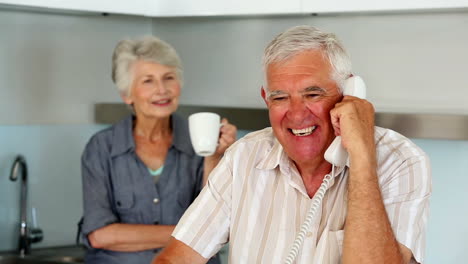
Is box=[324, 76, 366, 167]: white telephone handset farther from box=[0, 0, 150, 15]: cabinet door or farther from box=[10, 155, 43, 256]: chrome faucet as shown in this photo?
box=[10, 155, 43, 256]: chrome faucet

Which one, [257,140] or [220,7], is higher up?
[220,7]

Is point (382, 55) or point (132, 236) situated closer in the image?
point (132, 236)

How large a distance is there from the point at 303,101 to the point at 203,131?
0.60m

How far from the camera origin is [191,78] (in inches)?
128

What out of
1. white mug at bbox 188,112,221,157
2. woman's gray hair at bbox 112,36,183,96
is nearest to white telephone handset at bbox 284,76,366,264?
white mug at bbox 188,112,221,157

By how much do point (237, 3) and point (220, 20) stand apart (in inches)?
15.3

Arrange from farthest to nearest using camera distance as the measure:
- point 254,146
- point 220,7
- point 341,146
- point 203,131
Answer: point 220,7 < point 203,131 < point 254,146 < point 341,146

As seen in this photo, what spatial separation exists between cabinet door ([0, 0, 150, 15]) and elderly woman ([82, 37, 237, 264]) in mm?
262

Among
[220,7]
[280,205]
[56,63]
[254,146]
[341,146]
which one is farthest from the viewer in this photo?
[56,63]

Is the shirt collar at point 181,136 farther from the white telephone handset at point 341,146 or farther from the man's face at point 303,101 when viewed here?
the white telephone handset at point 341,146

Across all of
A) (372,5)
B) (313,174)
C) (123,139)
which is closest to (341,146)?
(313,174)

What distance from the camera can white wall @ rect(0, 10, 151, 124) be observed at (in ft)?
A: 10.0

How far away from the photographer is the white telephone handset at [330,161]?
174cm

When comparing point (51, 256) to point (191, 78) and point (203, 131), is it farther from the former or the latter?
point (203, 131)
